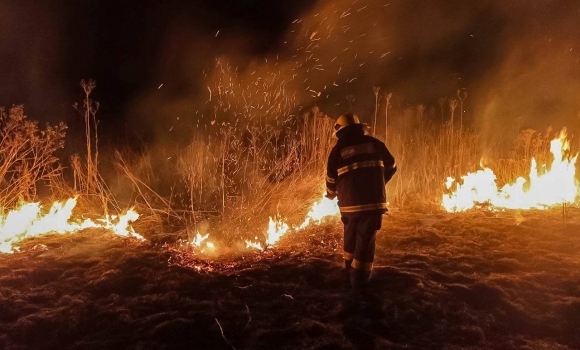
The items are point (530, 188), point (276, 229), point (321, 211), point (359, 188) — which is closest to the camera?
point (359, 188)

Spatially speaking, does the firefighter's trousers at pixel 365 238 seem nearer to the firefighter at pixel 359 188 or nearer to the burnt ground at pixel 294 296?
the firefighter at pixel 359 188

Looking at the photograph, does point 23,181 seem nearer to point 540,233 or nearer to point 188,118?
point 188,118

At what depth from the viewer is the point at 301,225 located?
698cm

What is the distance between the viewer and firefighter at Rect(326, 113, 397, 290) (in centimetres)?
462

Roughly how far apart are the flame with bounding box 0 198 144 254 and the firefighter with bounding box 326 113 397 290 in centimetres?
307

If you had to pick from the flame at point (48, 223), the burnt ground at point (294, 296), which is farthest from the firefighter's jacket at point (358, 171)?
the flame at point (48, 223)

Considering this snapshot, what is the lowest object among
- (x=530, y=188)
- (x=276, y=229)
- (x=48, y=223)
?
(x=276, y=229)

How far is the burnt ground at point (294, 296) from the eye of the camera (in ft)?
12.2

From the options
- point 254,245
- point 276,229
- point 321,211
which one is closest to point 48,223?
point 254,245

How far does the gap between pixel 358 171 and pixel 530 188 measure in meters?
5.59

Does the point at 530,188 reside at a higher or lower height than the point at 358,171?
higher

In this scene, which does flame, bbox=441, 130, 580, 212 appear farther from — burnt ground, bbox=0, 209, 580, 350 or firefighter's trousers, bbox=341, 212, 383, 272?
firefighter's trousers, bbox=341, 212, 383, 272

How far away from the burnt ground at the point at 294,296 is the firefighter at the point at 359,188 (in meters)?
0.34

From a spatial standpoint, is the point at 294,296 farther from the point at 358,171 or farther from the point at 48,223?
the point at 48,223
